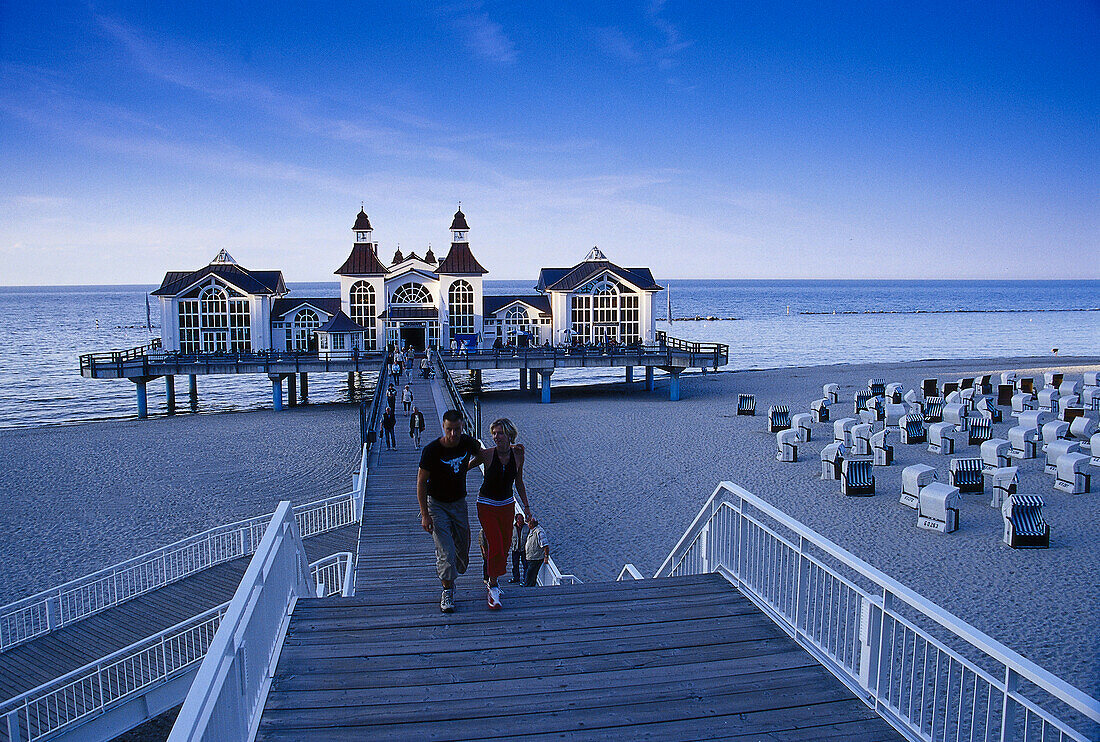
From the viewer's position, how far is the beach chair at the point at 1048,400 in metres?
25.5

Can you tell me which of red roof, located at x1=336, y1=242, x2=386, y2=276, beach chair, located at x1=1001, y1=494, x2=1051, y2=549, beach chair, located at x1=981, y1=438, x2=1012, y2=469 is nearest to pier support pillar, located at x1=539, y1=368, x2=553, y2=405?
red roof, located at x1=336, y1=242, x2=386, y2=276

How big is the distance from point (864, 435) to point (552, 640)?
1786cm

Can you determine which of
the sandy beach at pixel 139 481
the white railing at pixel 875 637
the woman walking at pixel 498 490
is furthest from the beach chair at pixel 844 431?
the woman walking at pixel 498 490

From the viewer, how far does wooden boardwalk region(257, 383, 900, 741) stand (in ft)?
12.5

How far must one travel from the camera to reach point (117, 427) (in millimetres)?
30797

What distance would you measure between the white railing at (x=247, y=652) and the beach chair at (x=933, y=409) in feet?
75.5

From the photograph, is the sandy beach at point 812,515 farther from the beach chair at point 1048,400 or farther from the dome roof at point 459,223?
the dome roof at point 459,223

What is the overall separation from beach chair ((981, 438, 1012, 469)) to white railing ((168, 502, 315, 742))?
16628mm

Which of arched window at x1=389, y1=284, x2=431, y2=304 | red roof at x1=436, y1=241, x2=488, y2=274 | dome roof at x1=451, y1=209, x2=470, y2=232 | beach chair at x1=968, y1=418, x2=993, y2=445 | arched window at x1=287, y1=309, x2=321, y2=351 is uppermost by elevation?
dome roof at x1=451, y1=209, x2=470, y2=232

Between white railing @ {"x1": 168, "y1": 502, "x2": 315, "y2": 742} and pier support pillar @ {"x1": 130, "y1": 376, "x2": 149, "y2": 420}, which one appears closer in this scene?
white railing @ {"x1": 168, "y1": 502, "x2": 315, "y2": 742}

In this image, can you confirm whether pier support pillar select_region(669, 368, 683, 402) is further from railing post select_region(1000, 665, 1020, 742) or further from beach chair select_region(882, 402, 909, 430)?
railing post select_region(1000, 665, 1020, 742)

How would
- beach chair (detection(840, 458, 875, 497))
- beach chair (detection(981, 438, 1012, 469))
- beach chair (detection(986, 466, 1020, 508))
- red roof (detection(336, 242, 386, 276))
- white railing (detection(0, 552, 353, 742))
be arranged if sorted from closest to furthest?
1. white railing (detection(0, 552, 353, 742))
2. beach chair (detection(986, 466, 1020, 508))
3. beach chair (detection(840, 458, 875, 497))
4. beach chair (detection(981, 438, 1012, 469))
5. red roof (detection(336, 242, 386, 276))

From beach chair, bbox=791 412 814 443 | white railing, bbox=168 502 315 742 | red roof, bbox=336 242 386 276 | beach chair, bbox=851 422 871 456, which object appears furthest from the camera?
red roof, bbox=336 242 386 276

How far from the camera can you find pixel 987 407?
24609 millimetres
